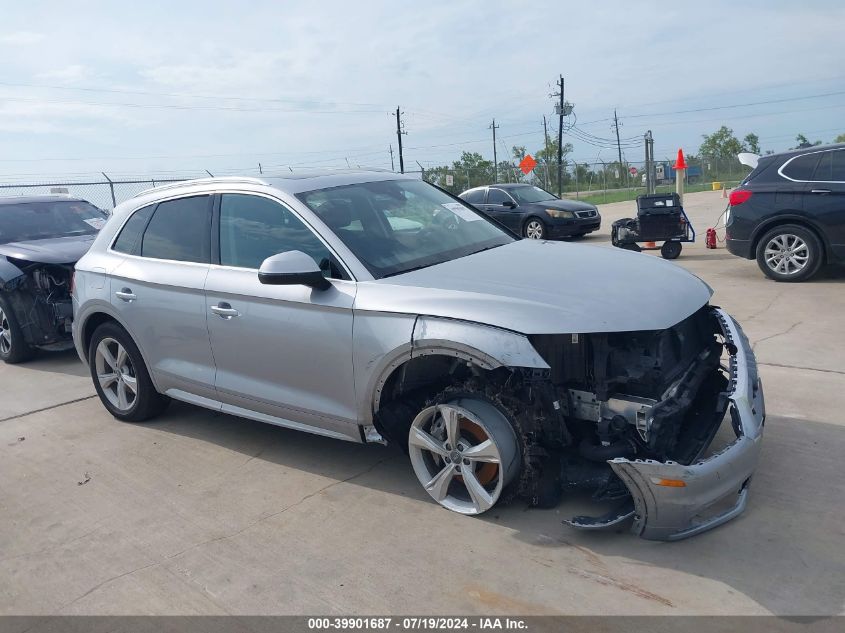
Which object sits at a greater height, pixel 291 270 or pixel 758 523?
pixel 291 270

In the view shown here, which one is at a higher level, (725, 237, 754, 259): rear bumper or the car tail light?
the car tail light

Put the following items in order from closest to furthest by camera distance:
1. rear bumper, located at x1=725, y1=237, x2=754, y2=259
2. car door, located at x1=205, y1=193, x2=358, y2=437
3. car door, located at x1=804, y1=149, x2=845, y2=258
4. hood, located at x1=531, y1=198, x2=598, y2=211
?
1. car door, located at x1=205, y1=193, x2=358, y2=437
2. car door, located at x1=804, y1=149, x2=845, y2=258
3. rear bumper, located at x1=725, y1=237, x2=754, y2=259
4. hood, located at x1=531, y1=198, x2=598, y2=211

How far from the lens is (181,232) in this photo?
4.99 meters

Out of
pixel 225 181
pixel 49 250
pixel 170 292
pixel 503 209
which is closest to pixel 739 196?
pixel 225 181

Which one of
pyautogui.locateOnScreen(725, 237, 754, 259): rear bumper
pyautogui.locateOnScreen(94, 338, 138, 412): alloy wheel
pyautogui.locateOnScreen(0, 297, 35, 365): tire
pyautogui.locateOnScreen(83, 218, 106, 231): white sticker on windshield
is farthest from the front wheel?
pyautogui.locateOnScreen(725, 237, 754, 259): rear bumper

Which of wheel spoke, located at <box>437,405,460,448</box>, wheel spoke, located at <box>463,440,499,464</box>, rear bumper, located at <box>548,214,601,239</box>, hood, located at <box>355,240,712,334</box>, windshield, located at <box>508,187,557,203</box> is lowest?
wheel spoke, located at <box>463,440,499,464</box>

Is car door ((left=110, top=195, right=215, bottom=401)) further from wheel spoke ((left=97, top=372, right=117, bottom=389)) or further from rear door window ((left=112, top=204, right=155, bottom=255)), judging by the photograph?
wheel spoke ((left=97, top=372, right=117, bottom=389))

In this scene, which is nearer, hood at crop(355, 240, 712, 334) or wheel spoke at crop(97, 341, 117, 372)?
hood at crop(355, 240, 712, 334)

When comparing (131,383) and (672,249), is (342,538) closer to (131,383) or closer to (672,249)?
(131,383)

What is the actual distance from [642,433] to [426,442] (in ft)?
3.60

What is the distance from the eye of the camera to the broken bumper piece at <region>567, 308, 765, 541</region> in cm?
311

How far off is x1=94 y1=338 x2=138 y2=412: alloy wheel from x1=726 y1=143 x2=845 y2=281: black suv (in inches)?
297

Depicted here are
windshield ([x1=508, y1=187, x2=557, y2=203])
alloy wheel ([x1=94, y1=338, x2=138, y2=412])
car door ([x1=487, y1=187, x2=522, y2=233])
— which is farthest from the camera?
windshield ([x1=508, y1=187, x2=557, y2=203])

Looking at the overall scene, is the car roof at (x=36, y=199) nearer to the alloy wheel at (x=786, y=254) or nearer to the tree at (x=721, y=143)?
the alloy wheel at (x=786, y=254)
